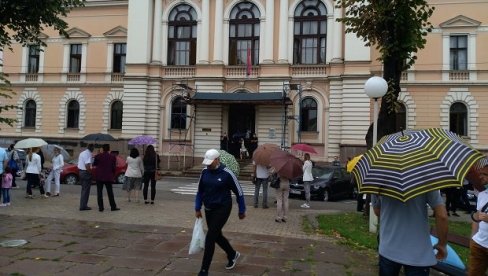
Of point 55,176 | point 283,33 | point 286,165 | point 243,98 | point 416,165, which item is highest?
point 283,33

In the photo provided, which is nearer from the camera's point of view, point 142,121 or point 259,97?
point 259,97

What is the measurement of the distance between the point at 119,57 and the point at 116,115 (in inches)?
196

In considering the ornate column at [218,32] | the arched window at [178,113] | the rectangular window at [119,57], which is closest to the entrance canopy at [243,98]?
the arched window at [178,113]

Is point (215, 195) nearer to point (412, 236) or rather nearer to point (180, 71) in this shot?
point (412, 236)

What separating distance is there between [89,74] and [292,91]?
58.4 ft

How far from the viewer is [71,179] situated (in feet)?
76.9

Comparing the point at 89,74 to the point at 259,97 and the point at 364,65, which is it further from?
the point at 364,65

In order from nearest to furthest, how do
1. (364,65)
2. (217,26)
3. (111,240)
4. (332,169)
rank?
(111,240) → (332,169) → (364,65) → (217,26)

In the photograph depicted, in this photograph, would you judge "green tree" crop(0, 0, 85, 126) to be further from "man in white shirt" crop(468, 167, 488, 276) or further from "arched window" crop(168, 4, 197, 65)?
"arched window" crop(168, 4, 197, 65)

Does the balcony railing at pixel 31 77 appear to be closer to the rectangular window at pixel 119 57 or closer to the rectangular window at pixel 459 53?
the rectangular window at pixel 119 57

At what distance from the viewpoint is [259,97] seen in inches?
1264

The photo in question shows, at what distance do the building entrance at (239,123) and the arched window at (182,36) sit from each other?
518cm

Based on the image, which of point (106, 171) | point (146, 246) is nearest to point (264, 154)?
point (106, 171)

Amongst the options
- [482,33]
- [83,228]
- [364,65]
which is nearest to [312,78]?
[364,65]
